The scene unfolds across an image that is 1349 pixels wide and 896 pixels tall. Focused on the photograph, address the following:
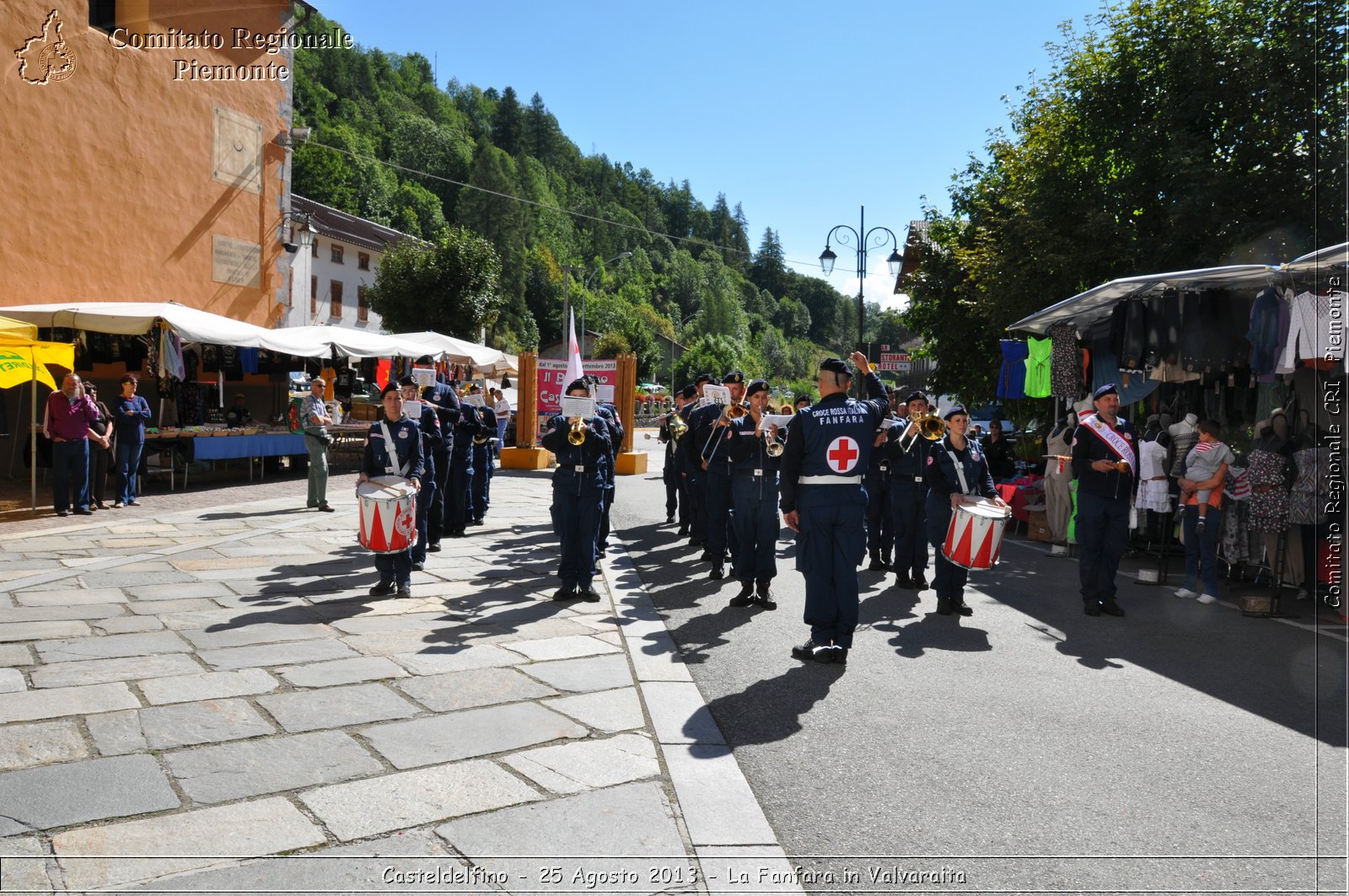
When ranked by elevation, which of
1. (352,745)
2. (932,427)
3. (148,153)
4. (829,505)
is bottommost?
(352,745)

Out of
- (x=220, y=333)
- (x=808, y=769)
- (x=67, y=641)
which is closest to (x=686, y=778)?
(x=808, y=769)

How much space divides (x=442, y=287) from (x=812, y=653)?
135 feet

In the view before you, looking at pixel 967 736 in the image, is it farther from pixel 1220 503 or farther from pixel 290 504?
pixel 290 504

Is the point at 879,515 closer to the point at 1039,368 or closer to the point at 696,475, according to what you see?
the point at 696,475

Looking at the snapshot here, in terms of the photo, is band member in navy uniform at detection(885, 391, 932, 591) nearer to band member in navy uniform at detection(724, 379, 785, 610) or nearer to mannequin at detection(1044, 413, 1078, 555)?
band member in navy uniform at detection(724, 379, 785, 610)

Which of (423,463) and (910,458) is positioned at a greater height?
(910,458)

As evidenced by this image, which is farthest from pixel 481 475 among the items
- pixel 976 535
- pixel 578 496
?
pixel 976 535

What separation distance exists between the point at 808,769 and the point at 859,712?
0.98 meters

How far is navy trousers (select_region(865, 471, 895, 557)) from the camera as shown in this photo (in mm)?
10602

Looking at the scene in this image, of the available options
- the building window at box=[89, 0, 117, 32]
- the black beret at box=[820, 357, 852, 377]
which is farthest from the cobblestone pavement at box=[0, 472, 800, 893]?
the building window at box=[89, 0, 117, 32]

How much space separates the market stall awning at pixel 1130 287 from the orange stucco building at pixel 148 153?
16.1 m

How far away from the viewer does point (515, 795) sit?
13.2 ft

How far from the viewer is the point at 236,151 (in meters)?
20.5

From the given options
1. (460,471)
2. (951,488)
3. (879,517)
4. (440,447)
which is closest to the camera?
(951,488)
